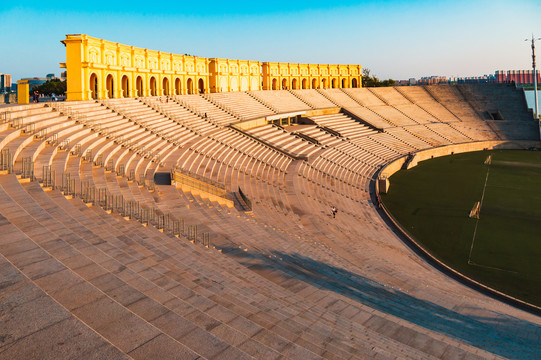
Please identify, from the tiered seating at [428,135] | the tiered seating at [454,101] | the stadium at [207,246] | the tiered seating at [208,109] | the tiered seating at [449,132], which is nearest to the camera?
the stadium at [207,246]

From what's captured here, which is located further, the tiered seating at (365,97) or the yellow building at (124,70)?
the tiered seating at (365,97)

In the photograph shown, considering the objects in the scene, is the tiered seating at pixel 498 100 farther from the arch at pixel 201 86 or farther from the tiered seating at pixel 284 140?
the arch at pixel 201 86

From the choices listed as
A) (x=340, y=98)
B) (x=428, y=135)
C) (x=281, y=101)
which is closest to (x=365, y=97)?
(x=340, y=98)

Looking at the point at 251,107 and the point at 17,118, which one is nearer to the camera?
the point at 17,118

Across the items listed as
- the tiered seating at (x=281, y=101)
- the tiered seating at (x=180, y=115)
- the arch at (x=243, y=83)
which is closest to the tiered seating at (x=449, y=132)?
the tiered seating at (x=281, y=101)

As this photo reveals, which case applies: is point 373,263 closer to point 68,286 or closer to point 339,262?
point 339,262

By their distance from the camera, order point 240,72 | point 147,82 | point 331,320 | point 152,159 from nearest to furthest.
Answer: point 331,320 → point 152,159 → point 147,82 → point 240,72

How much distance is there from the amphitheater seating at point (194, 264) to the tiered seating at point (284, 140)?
5283 mm

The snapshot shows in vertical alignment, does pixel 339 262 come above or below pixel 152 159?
below

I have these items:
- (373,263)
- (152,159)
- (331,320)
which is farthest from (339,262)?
(152,159)

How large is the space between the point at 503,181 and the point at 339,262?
85.2 feet

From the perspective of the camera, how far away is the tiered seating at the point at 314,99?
53369 millimetres

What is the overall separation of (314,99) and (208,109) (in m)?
20.9

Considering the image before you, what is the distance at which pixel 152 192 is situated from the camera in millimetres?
16859
